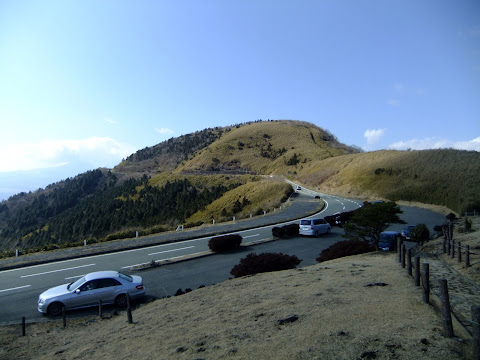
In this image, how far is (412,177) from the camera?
56.5 meters

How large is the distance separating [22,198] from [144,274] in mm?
101224

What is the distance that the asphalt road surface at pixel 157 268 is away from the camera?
13781mm

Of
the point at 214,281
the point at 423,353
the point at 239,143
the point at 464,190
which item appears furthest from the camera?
the point at 239,143

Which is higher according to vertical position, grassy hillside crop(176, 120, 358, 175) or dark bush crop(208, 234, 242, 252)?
grassy hillside crop(176, 120, 358, 175)

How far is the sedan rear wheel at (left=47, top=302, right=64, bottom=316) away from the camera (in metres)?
11.9

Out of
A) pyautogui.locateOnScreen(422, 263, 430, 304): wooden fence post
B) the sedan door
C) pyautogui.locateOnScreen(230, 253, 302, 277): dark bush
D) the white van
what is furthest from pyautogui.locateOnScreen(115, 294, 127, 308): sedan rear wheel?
the white van

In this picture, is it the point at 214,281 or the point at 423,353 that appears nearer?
the point at 423,353

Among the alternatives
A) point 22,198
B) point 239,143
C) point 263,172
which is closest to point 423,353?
point 263,172

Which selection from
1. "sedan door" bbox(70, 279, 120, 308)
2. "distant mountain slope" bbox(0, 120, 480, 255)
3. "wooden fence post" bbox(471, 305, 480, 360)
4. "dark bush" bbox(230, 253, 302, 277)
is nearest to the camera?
"wooden fence post" bbox(471, 305, 480, 360)

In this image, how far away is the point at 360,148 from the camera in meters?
122

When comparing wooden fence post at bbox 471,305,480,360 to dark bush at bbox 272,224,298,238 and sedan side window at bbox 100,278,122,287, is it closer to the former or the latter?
sedan side window at bbox 100,278,122,287

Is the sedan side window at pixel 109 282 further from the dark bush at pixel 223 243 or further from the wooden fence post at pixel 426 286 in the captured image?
the wooden fence post at pixel 426 286

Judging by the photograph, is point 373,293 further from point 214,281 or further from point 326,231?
point 326,231

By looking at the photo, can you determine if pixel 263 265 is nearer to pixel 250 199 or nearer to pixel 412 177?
pixel 250 199
